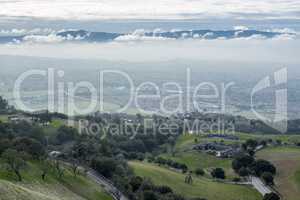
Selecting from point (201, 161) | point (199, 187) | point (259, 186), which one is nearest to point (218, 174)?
point (259, 186)

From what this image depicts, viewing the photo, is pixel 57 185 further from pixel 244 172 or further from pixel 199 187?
pixel 244 172

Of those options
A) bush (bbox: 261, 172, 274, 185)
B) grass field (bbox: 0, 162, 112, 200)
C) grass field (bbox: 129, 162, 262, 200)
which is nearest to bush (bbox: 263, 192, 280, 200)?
grass field (bbox: 129, 162, 262, 200)

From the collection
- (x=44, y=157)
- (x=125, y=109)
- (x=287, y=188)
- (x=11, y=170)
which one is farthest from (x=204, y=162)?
(x=125, y=109)

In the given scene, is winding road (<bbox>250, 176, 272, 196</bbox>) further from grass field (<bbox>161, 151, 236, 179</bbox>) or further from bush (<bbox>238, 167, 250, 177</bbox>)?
grass field (<bbox>161, 151, 236, 179</bbox>)

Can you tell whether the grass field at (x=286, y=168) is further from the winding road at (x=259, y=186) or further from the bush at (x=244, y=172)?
the bush at (x=244, y=172)

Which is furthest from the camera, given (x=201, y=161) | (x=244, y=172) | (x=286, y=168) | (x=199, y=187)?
(x=201, y=161)

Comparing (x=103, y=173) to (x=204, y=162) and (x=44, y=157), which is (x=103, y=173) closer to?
(x=44, y=157)
